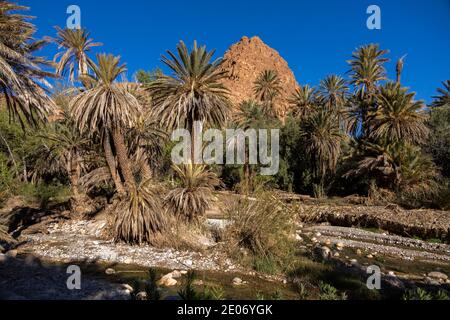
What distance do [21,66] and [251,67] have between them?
212 feet

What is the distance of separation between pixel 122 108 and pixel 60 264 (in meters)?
5.99

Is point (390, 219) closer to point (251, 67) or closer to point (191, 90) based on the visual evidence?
point (191, 90)

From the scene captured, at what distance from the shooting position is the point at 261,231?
10.1m

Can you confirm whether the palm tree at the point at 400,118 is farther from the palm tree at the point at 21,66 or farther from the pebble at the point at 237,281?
the palm tree at the point at 21,66

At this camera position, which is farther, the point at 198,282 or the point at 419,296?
the point at 198,282

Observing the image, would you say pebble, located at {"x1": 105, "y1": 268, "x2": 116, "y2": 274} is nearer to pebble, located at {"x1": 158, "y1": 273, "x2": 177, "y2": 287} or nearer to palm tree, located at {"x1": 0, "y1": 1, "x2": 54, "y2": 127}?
pebble, located at {"x1": 158, "y1": 273, "x2": 177, "y2": 287}

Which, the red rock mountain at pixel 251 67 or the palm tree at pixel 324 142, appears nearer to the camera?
the palm tree at pixel 324 142

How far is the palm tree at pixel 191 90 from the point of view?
15031 mm

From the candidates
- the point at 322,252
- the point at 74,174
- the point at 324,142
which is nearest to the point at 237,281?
the point at 322,252

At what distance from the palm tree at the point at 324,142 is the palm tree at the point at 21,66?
21074mm

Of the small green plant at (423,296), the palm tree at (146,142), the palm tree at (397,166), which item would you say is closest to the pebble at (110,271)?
the small green plant at (423,296)

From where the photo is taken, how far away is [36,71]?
9.36 metres

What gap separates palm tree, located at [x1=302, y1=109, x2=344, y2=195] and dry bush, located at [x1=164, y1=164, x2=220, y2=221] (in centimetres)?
1616
